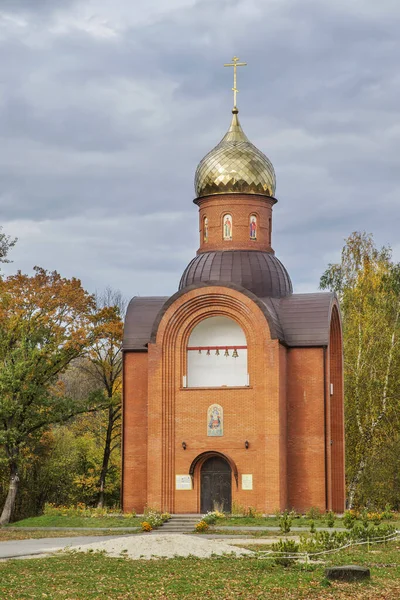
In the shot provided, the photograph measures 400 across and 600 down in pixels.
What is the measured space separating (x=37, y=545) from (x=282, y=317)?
12888 mm

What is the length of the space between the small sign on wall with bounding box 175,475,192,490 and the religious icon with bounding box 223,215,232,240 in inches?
335

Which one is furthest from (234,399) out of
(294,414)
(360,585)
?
(360,585)

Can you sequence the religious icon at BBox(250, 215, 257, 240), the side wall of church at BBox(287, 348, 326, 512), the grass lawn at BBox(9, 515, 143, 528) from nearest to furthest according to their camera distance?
1. the grass lawn at BBox(9, 515, 143, 528)
2. the side wall of church at BBox(287, 348, 326, 512)
3. the religious icon at BBox(250, 215, 257, 240)

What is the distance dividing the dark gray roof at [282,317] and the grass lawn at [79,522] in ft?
19.7

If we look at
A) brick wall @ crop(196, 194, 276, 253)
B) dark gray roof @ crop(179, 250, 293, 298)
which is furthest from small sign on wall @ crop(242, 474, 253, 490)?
brick wall @ crop(196, 194, 276, 253)

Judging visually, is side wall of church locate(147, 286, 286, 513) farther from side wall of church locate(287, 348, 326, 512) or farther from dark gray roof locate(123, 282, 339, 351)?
side wall of church locate(287, 348, 326, 512)

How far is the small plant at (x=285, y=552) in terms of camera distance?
62.6 feet

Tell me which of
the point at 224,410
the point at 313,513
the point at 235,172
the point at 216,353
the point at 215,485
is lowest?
the point at 313,513

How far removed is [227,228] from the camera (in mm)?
37000

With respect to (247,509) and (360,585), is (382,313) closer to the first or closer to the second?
(247,509)

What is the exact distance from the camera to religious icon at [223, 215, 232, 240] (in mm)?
36969

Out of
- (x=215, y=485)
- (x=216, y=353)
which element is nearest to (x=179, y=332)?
(x=216, y=353)

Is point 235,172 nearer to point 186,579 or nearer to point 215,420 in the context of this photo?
point 215,420

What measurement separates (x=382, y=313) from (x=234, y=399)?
1080cm
